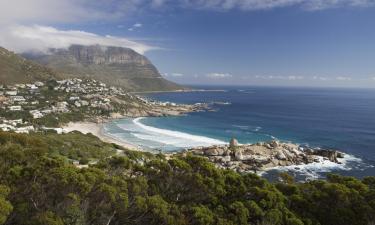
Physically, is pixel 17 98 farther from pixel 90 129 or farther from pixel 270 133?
pixel 270 133

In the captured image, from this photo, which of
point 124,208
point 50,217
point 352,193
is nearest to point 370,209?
point 352,193

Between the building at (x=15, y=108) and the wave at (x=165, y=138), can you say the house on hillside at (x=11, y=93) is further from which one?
the wave at (x=165, y=138)

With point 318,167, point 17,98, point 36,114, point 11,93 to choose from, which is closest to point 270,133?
point 318,167

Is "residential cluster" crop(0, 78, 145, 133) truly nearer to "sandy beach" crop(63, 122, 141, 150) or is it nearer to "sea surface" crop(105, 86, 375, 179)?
"sandy beach" crop(63, 122, 141, 150)

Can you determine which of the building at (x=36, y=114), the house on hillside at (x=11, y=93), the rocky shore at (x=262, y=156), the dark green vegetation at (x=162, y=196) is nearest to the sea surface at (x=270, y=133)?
the rocky shore at (x=262, y=156)

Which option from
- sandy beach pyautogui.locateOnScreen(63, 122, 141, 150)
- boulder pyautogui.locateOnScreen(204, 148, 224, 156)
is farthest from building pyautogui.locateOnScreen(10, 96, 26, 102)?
boulder pyautogui.locateOnScreen(204, 148, 224, 156)

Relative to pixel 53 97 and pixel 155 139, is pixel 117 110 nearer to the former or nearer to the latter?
pixel 53 97
